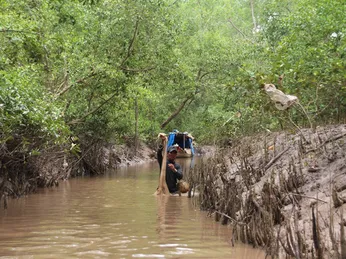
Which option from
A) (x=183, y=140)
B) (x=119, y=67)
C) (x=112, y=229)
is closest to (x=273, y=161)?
(x=112, y=229)

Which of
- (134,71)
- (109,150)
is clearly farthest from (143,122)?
(134,71)

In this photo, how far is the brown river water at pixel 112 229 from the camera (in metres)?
5.30

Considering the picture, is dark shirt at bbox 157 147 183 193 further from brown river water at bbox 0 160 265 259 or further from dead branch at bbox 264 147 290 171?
dead branch at bbox 264 147 290 171

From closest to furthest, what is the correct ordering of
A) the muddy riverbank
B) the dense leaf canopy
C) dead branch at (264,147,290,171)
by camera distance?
the muddy riverbank, dead branch at (264,147,290,171), the dense leaf canopy

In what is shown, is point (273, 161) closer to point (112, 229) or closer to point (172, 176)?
point (172, 176)

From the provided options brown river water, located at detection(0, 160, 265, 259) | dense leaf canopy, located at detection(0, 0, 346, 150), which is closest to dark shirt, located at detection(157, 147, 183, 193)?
brown river water, located at detection(0, 160, 265, 259)

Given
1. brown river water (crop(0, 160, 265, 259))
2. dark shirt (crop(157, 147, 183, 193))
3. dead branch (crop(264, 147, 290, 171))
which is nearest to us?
brown river water (crop(0, 160, 265, 259))

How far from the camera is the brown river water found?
5.30m

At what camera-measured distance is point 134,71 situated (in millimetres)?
14852

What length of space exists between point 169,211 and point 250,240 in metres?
3.27

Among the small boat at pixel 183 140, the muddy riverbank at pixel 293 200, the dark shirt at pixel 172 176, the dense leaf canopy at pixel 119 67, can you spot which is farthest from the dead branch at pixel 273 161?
the small boat at pixel 183 140

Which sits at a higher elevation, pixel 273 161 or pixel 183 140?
pixel 183 140

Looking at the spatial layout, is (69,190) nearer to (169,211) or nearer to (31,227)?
(169,211)

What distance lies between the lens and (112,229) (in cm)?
670
